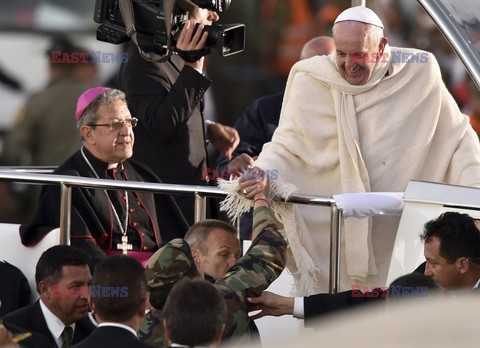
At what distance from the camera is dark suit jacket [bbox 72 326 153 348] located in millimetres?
3211

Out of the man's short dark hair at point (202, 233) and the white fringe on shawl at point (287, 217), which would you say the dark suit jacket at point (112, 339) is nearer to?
the man's short dark hair at point (202, 233)

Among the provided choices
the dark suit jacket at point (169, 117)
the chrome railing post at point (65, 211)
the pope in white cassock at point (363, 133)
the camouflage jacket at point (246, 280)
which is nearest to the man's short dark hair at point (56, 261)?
the chrome railing post at point (65, 211)

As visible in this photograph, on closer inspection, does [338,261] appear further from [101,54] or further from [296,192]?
[101,54]

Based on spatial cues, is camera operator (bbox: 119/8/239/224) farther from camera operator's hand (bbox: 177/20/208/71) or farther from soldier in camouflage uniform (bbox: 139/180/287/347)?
soldier in camouflage uniform (bbox: 139/180/287/347)

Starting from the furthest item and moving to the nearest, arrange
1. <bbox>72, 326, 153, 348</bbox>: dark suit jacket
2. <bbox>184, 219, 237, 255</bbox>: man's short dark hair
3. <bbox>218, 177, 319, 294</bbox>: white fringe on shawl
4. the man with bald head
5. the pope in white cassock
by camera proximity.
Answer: the man with bald head → the pope in white cassock → <bbox>218, 177, 319, 294</bbox>: white fringe on shawl → <bbox>184, 219, 237, 255</bbox>: man's short dark hair → <bbox>72, 326, 153, 348</bbox>: dark suit jacket

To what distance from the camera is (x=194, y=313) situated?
2973 millimetres

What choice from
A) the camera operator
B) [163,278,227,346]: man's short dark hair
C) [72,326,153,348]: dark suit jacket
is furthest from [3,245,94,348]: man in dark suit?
[163,278,227,346]: man's short dark hair

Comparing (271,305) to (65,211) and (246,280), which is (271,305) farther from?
(65,211)

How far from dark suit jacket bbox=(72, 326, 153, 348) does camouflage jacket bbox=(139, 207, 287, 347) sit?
324 millimetres

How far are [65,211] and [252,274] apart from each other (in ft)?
3.83

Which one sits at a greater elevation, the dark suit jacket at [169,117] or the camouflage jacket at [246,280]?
the dark suit jacket at [169,117]

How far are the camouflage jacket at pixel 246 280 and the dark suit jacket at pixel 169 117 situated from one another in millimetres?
1660

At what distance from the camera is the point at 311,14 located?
8398 millimetres

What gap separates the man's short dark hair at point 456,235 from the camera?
3945 mm
